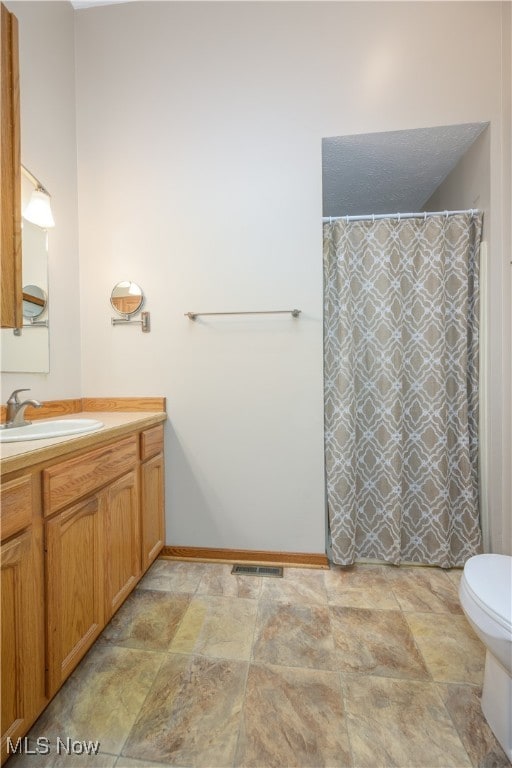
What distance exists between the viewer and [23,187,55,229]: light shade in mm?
1510

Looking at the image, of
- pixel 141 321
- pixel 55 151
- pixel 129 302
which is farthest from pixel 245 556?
pixel 55 151

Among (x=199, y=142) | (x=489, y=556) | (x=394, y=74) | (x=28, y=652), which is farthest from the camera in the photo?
(x=199, y=142)

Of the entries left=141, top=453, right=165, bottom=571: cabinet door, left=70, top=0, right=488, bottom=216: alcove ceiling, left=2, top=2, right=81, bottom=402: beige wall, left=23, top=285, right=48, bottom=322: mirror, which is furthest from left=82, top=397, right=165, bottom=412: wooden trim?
left=70, top=0, right=488, bottom=216: alcove ceiling

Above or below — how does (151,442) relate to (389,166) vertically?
below

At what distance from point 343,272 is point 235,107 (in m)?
1.10

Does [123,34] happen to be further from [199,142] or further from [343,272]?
[343,272]

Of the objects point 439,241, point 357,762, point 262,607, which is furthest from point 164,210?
point 357,762

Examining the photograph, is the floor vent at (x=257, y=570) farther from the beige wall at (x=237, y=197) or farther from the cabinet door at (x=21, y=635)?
the cabinet door at (x=21, y=635)

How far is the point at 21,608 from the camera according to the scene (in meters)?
0.82

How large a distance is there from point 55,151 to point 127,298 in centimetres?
84

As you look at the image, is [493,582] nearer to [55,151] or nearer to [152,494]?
[152,494]

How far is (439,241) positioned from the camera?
1.71 metres

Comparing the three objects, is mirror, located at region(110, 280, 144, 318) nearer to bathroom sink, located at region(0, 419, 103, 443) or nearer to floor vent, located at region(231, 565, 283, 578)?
bathroom sink, located at region(0, 419, 103, 443)

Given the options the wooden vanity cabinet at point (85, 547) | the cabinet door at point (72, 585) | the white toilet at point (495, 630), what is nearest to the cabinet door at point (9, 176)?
the wooden vanity cabinet at point (85, 547)
